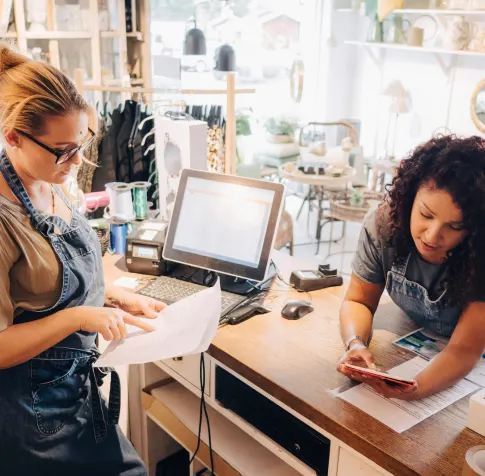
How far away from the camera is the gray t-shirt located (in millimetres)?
1504

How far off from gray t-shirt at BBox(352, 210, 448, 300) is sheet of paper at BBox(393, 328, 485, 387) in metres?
0.13

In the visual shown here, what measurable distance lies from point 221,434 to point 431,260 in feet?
2.60

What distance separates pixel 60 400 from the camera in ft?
4.36

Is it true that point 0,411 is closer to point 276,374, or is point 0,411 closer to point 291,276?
point 276,374

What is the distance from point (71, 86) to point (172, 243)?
81cm

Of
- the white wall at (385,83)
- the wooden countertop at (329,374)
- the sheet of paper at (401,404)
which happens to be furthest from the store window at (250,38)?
the sheet of paper at (401,404)

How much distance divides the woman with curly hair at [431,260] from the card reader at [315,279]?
0.23 m

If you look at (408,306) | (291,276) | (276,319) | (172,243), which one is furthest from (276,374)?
(172,243)

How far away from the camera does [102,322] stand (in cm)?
124

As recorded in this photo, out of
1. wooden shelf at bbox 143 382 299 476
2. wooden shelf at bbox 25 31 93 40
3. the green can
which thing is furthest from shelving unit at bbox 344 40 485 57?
wooden shelf at bbox 143 382 299 476

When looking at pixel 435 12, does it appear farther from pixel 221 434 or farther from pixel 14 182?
pixel 14 182

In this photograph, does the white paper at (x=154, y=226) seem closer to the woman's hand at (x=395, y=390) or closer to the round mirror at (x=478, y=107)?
the woman's hand at (x=395, y=390)

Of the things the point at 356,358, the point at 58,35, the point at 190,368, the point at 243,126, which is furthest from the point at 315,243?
the point at 356,358

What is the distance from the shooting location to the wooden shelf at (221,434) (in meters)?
1.61
